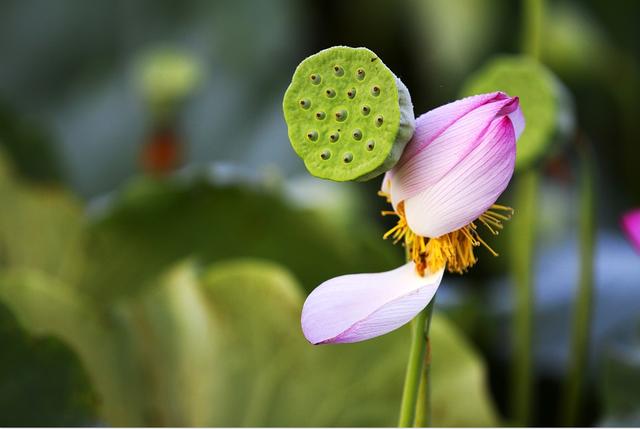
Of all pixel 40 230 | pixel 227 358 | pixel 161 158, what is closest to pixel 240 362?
pixel 227 358

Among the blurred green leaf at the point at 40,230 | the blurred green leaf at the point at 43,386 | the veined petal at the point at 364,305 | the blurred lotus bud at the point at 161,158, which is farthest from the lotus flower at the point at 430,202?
the blurred lotus bud at the point at 161,158

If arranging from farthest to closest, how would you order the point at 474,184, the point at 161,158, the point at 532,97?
the point at 161,158 → the point at 532,97 → the point at 474,184

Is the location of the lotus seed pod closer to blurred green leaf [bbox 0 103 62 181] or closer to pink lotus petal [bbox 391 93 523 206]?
pink lotus petal [bbox 391 93 523 206]

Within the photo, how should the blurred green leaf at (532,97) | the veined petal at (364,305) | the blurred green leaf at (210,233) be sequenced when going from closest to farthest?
the veined petal at (364,305) < the blurred green leaf at (532,97) < the blurred green leaf at (210,233)

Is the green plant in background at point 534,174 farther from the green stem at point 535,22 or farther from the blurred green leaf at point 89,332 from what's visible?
the blurred green leaf at point 89,332

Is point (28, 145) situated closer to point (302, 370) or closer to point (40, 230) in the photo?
point (40, 230)

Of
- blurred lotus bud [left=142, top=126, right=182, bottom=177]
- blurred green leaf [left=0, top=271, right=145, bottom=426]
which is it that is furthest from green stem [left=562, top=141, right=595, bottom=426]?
blurred lotus bud [left=142, top=126, right=182, bottom=177]

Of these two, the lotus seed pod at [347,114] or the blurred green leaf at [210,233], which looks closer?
the lotus seed pod at [347,114]
